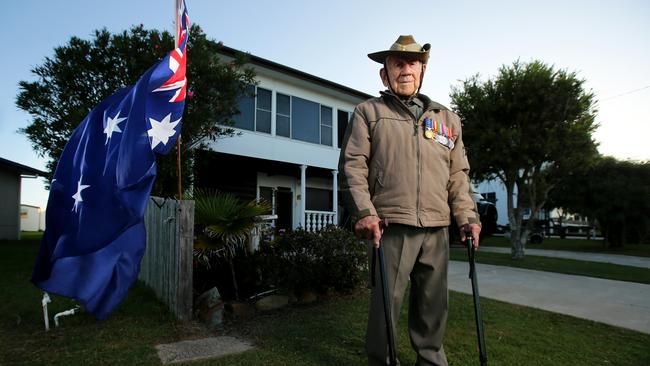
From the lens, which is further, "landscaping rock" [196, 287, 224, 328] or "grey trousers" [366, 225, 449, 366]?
"landscaping rock" [196, 287, 224, 328]

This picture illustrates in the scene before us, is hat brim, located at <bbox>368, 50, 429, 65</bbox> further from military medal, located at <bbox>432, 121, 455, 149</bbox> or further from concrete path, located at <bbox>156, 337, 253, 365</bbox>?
concrete path, located at <bbox>156, 337, 253, 365</bbox>

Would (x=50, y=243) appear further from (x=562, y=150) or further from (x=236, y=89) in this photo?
(x=562, y=150)

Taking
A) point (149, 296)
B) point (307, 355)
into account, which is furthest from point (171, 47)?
point (307, 355)

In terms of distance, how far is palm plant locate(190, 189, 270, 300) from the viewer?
4.81 meters

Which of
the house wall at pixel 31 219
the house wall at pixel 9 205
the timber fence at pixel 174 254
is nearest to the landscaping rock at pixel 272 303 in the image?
the timber fence at pixel 174 254

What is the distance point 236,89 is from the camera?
25.1 feet

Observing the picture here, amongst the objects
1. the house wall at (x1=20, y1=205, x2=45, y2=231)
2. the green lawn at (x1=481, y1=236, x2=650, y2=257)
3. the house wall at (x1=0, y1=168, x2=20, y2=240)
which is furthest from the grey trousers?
the house wall at (x1=20, y1=205, x2=45, y2=231)

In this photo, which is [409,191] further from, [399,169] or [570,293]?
[570,293]

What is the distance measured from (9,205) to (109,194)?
19.0 metres

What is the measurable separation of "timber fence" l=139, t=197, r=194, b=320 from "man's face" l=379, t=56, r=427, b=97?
2.47 m

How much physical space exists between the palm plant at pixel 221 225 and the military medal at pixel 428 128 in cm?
294

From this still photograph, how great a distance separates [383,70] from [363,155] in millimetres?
654

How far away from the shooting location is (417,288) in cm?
250

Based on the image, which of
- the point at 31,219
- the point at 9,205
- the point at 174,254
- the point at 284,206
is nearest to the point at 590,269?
the point at 174,254
